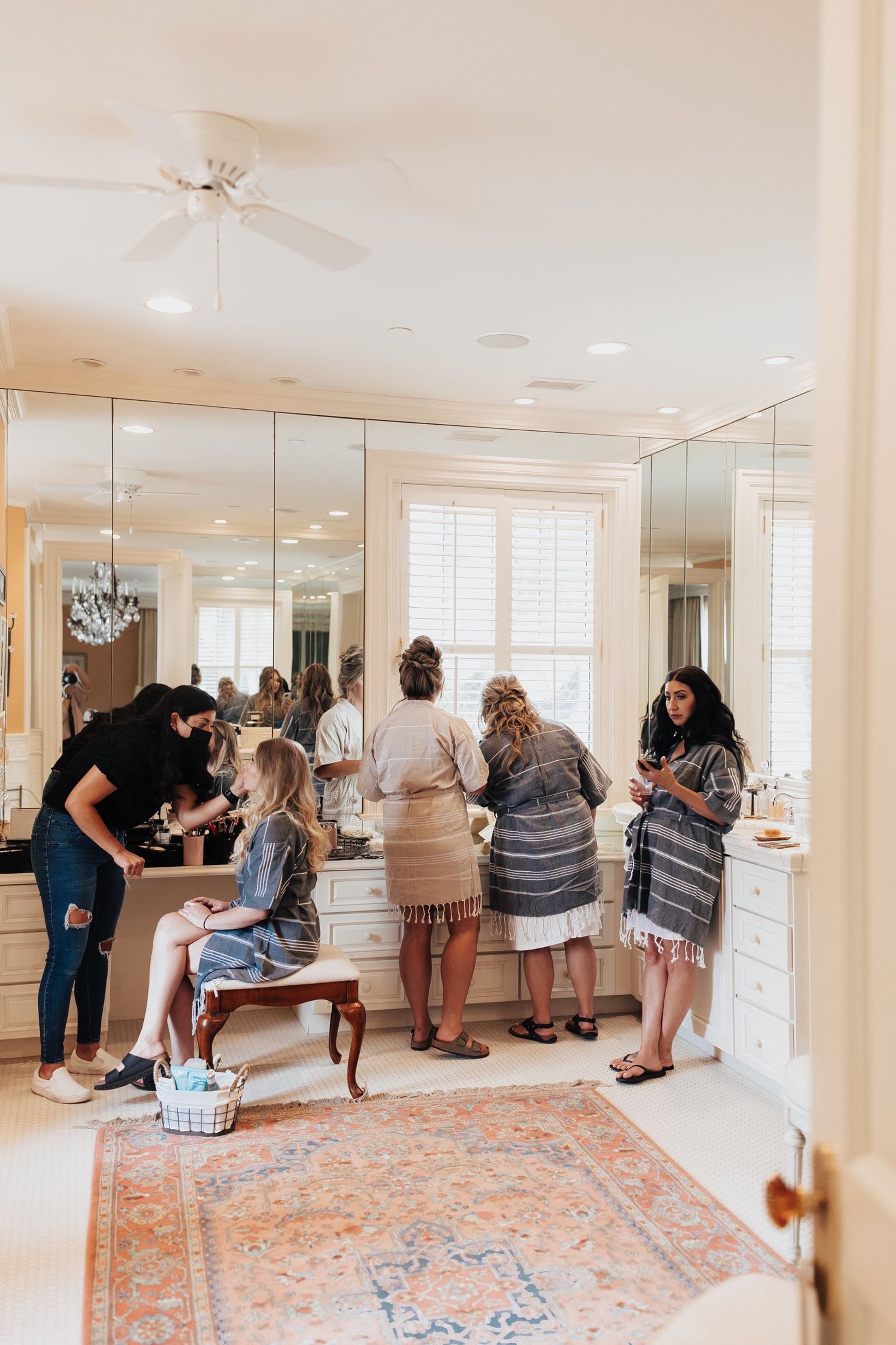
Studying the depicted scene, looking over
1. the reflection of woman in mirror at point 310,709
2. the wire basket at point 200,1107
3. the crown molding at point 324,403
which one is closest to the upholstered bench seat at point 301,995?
the wire basket at point 200,1107

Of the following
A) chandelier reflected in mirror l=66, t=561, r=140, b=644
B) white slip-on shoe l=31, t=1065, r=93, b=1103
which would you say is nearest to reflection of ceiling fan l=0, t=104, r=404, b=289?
chandelier reflected in mirror l=66, t=561, r=140, b=644

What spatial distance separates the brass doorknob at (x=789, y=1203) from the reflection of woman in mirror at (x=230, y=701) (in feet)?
12.9

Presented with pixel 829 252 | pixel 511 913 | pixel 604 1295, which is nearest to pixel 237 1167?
pixel 604 1295

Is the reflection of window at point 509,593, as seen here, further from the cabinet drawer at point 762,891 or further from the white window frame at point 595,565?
the cabinet drawer at point 762,891

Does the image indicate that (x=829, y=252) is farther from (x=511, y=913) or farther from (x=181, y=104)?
(x=511, y=913)

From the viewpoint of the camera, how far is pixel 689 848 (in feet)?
12.5

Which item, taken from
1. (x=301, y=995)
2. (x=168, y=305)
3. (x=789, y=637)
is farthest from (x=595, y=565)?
(x=301, y=995)

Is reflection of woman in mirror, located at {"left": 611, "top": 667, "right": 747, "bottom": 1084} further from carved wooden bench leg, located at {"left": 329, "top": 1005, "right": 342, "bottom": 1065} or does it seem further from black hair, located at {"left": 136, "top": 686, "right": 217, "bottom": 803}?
black hair, located at {"left": 136, "top": 686, "right": 217, "bottom": 803}

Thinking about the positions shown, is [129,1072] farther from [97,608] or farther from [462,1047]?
[97,608]

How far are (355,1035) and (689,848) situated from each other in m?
1.34

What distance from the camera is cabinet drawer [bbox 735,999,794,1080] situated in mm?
3539

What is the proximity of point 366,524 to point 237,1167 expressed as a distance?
8.96 feet

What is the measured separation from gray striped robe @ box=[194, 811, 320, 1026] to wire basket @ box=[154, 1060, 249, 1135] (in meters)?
0.26

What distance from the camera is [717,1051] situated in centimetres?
409
